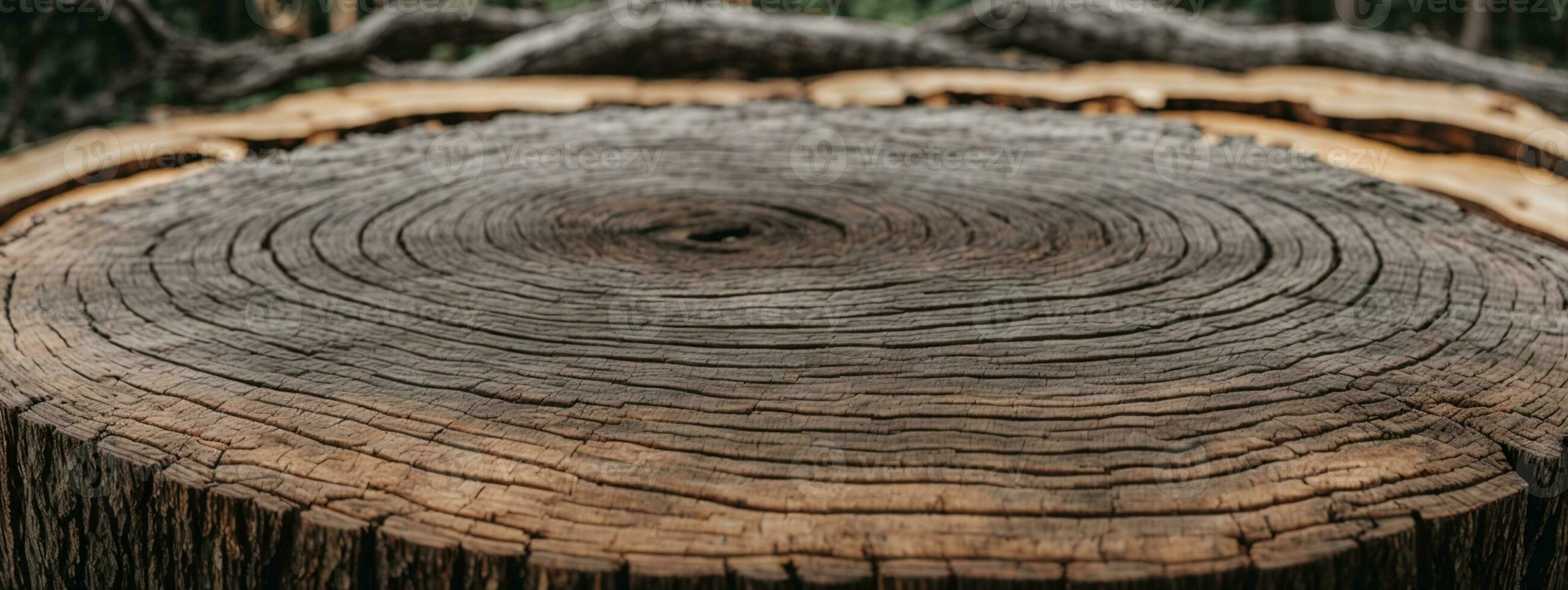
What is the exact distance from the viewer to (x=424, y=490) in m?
1.01

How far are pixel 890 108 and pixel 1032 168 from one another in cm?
78

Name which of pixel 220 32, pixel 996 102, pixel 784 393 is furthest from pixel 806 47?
pixel 220 32

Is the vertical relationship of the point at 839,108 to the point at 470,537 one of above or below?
above

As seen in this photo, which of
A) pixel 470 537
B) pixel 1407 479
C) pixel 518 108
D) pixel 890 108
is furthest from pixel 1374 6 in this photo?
pixel 470 537

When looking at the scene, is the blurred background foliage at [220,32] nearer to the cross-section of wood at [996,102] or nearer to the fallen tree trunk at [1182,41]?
the fallen tree trunk at [1182,41]

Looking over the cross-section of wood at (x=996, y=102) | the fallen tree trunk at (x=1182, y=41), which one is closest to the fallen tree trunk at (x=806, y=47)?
the fallen tree trunk at (x=1182, y=41)

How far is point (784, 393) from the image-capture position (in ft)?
3.88

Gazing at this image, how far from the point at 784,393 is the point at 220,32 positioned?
8.07 m

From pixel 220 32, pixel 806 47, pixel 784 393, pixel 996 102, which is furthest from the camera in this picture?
pixel 220 32

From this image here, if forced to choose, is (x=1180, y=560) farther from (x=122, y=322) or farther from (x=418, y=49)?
(x=418, y=49)

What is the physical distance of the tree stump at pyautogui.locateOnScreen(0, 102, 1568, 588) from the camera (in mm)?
959

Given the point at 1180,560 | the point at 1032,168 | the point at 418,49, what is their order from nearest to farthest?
the point at 1180,560 < the point at 1032,168 < the point at 418,49

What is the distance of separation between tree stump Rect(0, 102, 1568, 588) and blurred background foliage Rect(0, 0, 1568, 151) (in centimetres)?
278

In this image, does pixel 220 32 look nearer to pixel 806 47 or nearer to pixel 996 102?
pixel 806 47
